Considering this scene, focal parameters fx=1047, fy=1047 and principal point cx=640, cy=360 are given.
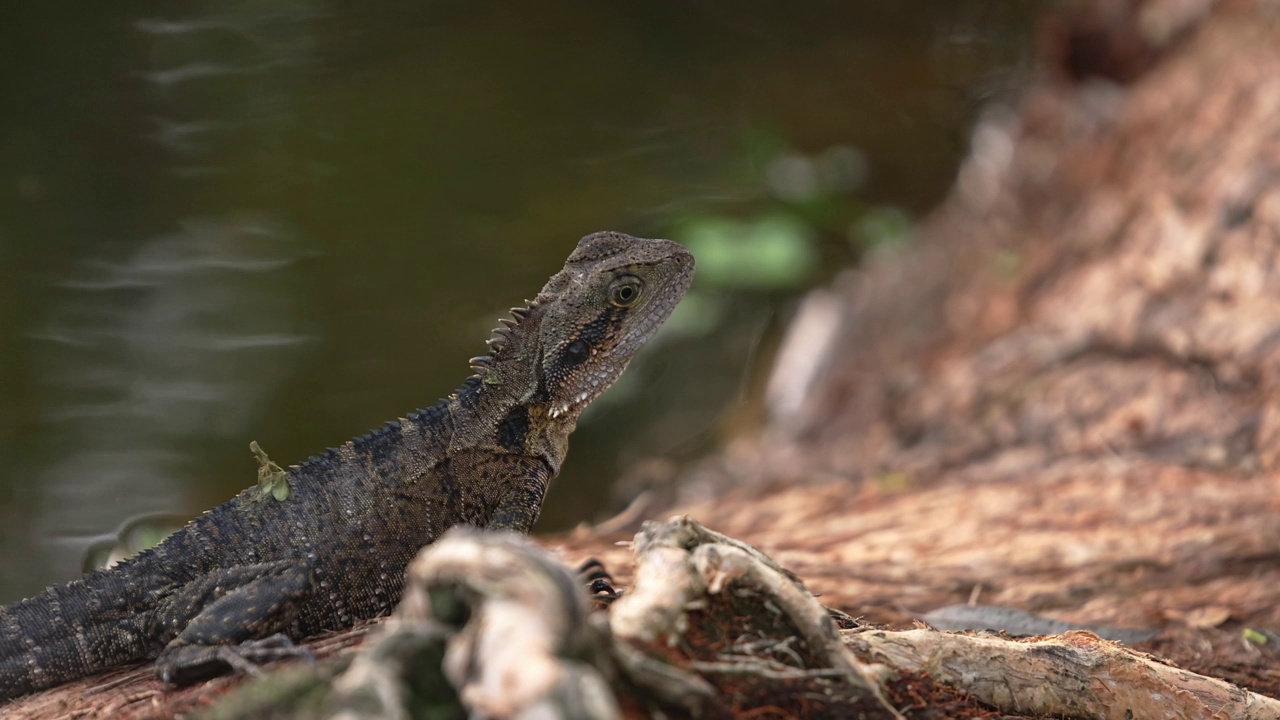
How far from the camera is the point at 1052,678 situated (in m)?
3.10

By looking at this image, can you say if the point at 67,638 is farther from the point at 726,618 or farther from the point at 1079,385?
the point at 1079,385

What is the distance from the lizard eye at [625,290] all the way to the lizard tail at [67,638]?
86.7 inches

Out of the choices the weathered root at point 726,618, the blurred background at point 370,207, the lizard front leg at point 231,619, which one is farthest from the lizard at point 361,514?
the blurred background at point 370,207

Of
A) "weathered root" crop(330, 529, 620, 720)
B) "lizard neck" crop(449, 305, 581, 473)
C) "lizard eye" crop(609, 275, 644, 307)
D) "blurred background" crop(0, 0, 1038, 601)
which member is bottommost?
"weathered root" crop(330, 529, 620, 720)

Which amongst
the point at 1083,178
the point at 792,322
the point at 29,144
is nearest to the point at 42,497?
the point at 29,144

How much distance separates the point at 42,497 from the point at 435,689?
7.80 metres

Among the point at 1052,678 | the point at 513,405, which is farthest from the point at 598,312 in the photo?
the point at 1052,678

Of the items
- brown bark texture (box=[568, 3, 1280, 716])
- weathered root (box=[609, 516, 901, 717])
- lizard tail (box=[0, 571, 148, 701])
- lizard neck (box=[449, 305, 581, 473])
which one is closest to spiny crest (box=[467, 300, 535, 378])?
lizard neck (box=[449, 305, 581, 473])

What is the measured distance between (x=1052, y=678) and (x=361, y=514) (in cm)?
250

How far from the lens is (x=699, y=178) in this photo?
39.8ft

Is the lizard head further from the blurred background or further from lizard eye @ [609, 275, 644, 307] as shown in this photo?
the blurred background

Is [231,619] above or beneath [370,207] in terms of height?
beneath

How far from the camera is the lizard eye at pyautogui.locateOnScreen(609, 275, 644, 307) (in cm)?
458

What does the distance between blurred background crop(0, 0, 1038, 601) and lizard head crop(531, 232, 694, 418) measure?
4795mm
